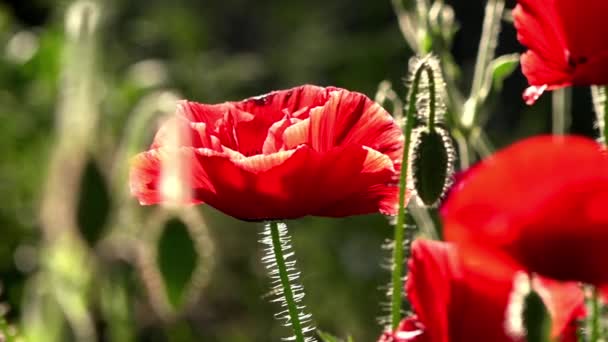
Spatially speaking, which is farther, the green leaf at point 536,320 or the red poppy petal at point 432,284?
the red poppy petal at point 432,284

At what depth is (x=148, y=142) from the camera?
2369mm

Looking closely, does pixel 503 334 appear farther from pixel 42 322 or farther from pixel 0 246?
pixel 0 246

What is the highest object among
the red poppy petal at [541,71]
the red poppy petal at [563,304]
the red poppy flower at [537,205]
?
the red poppy petal at [541,71]

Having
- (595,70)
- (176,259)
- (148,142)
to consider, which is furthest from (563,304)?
(148,142)

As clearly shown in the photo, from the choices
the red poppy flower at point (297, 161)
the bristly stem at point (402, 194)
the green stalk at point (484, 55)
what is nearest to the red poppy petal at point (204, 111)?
the red poppy flower at point (297, 161)

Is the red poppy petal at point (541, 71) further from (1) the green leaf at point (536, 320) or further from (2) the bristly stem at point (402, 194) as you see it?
(1) the green leaf at point (536, 320)

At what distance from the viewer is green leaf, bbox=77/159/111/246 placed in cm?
65

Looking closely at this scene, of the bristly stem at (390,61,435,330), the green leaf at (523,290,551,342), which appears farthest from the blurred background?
the green leaf at (523,290,551,342)

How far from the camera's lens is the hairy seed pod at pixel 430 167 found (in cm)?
65

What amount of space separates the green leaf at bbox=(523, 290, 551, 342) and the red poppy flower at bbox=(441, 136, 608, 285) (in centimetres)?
3

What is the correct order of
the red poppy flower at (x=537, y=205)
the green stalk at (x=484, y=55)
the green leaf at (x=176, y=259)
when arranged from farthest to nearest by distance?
the green stalk at (x=484, y=55) → the green leaf at (x=176, y=259) → the red poppy flower at (x=537, y=205)

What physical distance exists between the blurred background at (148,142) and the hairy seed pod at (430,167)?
127 mm

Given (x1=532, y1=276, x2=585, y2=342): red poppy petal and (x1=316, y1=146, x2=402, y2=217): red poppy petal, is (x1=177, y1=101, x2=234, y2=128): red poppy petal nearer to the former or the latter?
(x1=316, y1=146, x2=402, y2=217): red poppy petal

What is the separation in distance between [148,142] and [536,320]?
194 centimetres
